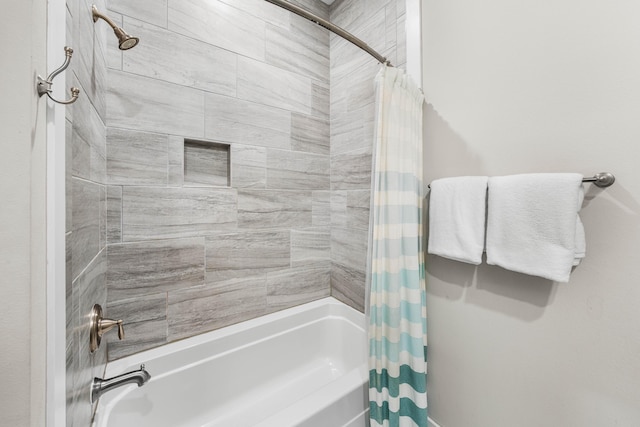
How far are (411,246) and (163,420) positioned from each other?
1.44m

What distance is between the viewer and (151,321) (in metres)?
1.22

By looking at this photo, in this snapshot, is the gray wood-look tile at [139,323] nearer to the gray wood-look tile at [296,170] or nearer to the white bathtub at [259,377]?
the white bathtub at [259,377]

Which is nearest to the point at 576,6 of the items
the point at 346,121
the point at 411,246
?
the point at 411,246

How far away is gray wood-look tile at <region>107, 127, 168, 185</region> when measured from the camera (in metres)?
1.11

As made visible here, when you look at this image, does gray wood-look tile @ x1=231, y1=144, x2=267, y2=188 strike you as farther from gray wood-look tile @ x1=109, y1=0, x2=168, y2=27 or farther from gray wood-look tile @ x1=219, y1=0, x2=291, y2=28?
gray wood-look tile @ x1=219, y1=0, x2=291, y2=28

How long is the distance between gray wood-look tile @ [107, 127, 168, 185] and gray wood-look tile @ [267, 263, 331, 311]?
34.4 inches

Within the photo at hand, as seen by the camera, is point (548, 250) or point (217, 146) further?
point (217, 146)

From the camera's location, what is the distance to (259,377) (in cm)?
141

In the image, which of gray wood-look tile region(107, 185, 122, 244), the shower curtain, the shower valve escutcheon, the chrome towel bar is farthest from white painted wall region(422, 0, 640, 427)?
gray wood-look tile region(107, 185, 122, 244)

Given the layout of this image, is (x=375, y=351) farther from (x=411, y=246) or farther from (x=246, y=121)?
(x=246, y=121)

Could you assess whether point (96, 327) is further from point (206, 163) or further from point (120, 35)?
point (120, 35)

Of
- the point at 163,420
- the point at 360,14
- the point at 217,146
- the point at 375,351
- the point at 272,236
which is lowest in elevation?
the point at 163,420

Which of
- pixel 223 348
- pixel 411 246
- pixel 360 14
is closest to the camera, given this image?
pixel 411 246

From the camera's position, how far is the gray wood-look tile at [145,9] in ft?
3.65
